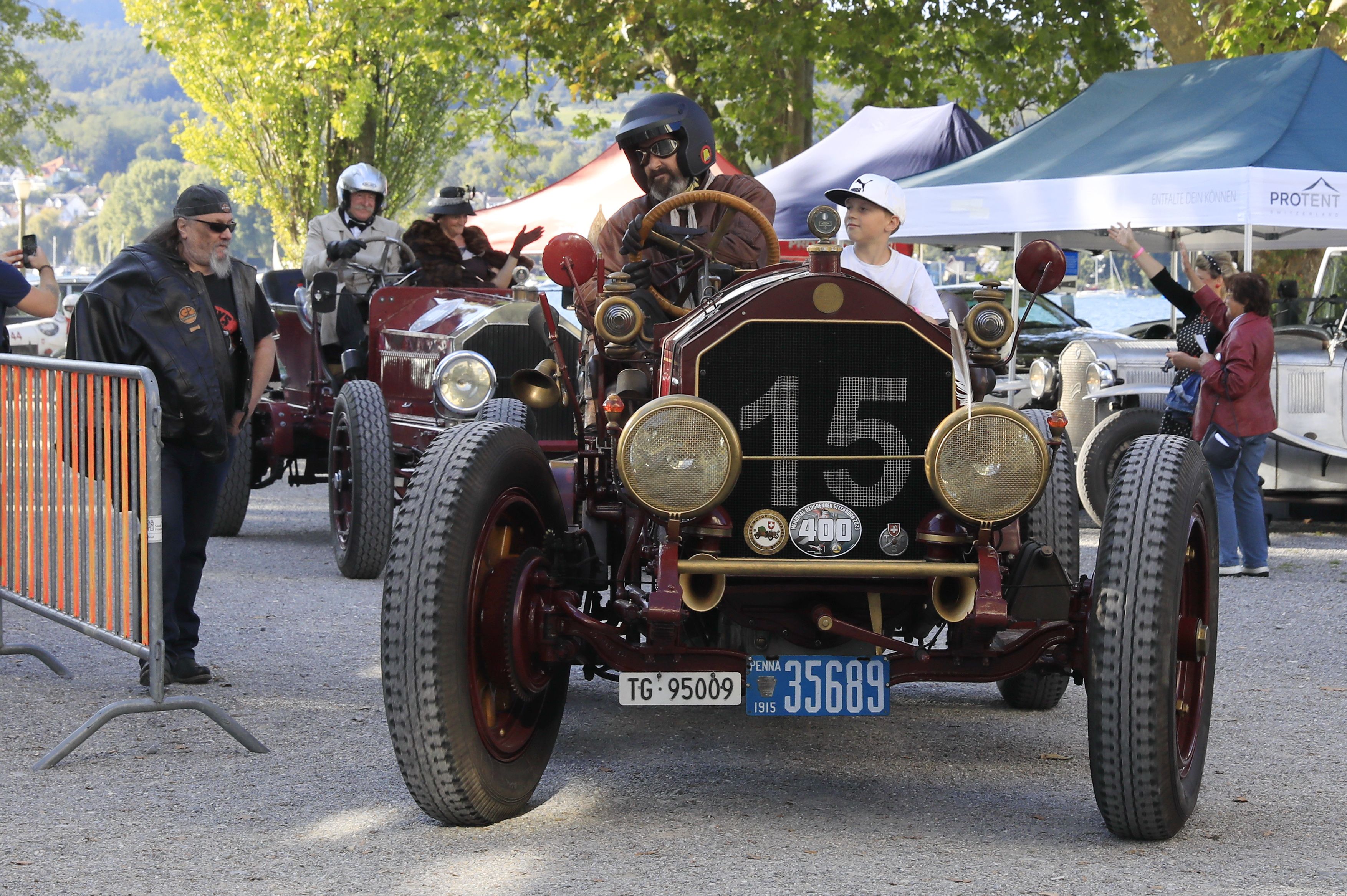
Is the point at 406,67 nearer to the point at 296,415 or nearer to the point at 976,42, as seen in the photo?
the point at 976,42

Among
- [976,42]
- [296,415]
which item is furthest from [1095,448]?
[976,42]

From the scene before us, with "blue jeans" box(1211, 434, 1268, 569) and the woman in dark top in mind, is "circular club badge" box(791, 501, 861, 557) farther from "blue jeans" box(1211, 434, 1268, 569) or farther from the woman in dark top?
the woman in dark top

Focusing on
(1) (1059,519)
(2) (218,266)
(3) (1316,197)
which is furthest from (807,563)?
(3) (1316,197)

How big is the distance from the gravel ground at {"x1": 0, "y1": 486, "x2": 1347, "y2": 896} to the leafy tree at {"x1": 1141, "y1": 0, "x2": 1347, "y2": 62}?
32.4 feet

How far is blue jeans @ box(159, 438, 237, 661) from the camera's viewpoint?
6023 millimetres

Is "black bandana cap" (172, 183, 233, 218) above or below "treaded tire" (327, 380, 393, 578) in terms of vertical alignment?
above

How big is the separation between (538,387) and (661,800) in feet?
5.22

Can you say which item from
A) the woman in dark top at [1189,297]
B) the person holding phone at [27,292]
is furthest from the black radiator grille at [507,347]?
the woman in dark top at [1189,297]

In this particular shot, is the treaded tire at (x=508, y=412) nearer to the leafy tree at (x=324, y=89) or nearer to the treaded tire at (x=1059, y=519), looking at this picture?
the treaded tire at (x=1059, y=519)

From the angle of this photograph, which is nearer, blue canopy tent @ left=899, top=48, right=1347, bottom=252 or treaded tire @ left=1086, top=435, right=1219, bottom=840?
treaded tire @ left=1086, top=435, right=1219, bottom=840

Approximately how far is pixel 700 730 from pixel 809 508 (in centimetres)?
147

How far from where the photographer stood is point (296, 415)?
33.8 feet

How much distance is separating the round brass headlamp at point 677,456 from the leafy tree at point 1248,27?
11.8m

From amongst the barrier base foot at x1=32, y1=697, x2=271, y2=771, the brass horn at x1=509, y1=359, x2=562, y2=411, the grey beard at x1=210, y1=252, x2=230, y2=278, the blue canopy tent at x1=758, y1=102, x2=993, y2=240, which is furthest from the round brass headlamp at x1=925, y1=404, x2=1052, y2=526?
the blue canopy tent at x1=758, y1=102, x2=993, y2=240
